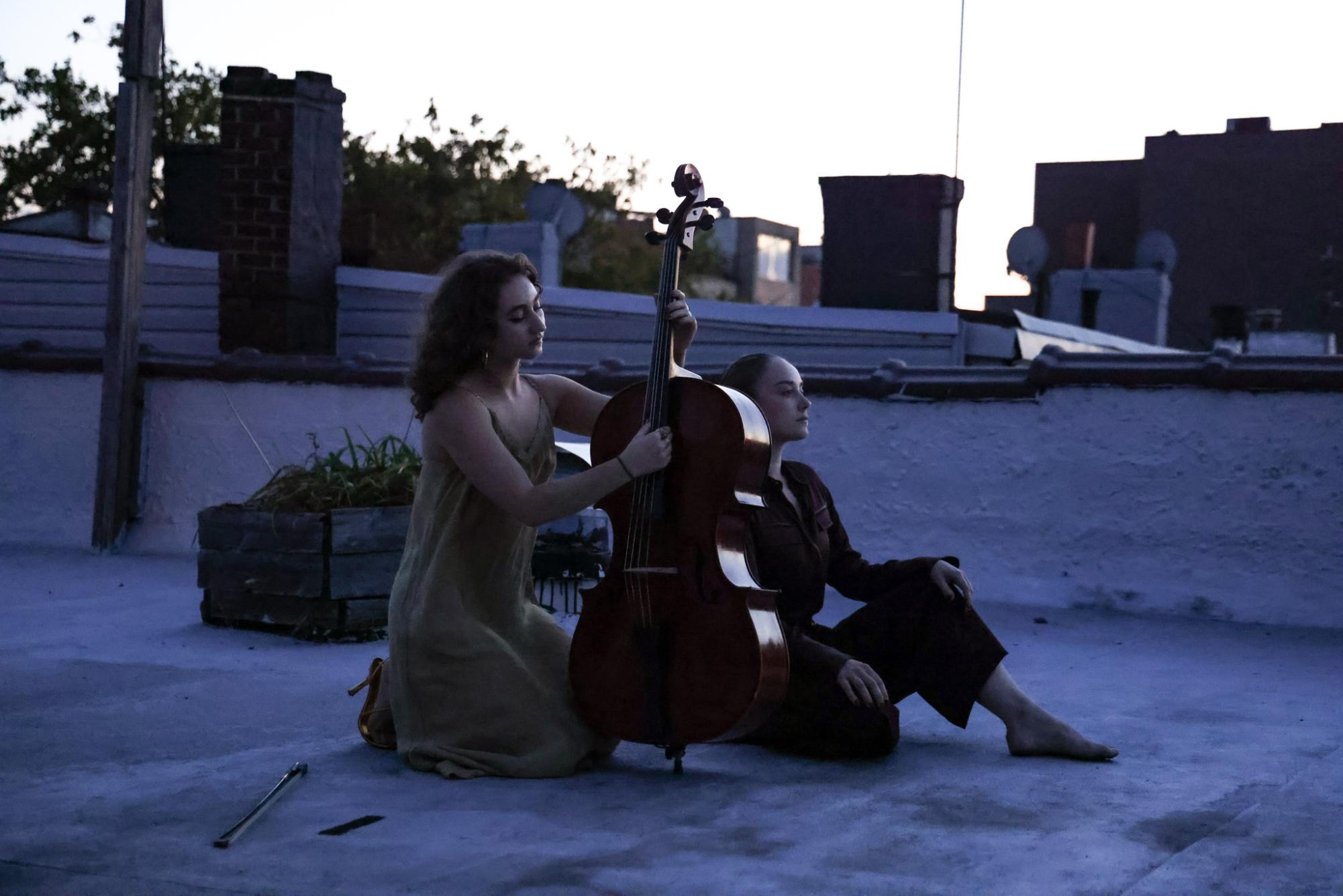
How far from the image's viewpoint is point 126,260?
32.4ft

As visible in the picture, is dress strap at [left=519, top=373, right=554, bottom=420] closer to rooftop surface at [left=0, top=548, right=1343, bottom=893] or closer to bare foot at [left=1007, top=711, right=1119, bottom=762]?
rooftop surface at [left=0, top=548, right=1343, bottom=893]

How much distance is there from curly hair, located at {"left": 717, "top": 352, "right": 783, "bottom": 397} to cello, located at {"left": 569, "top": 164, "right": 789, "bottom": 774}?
0.46 meters

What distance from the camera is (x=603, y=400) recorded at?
4.39m

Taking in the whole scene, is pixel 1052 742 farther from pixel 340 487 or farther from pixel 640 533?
pixel 340 487

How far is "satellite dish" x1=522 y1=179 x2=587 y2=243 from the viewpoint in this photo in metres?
15.8

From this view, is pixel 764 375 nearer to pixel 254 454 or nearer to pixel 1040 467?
pixel 1040 467

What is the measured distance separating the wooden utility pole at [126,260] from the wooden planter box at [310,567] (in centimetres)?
353

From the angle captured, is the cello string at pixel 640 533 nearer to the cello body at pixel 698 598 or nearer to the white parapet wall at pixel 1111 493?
the cello body at pixel 698 598

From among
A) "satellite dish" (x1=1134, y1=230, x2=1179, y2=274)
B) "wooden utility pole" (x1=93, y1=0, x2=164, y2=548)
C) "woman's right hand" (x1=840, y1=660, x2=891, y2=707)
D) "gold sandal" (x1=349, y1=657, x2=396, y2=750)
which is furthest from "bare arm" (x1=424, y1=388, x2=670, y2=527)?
"satellite dish" (x1=1134, y1=230, x2=1179, y2=274)

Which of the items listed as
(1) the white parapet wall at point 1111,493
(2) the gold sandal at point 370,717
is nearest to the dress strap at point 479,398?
(2) the gold sandal at point 370,717

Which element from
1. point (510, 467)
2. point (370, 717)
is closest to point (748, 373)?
point (510, 467)

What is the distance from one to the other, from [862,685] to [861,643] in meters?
0.33

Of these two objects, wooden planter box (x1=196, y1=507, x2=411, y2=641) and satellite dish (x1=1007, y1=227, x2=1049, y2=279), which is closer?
wooden planter box (x1=196, y1=507, x2=411, y2=641)

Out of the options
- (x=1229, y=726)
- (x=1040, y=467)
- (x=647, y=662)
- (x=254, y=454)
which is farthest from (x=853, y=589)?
(x=254, y=454)
